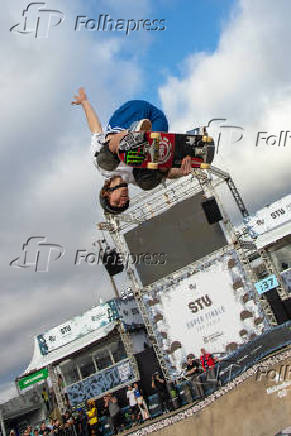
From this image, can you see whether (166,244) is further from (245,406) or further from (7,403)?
(7,403)

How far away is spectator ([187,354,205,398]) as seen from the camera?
34.1 feet

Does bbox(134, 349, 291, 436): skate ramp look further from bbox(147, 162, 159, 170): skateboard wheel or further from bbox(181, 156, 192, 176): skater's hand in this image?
bbox(147, 162, 159, 170): skateboard wheel

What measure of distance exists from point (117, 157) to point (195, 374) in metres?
11.8

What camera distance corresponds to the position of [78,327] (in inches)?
818

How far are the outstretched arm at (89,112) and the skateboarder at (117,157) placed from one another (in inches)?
0.5

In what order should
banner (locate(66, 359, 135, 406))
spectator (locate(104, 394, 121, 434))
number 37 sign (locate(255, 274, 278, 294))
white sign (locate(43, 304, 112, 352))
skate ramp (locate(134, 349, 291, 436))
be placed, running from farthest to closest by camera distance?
1. white sign (locate(43, 304, 112, 352))
2. banner (locate(66, 359, 135, 406))
3. number 37 sign (locate(255, 274, 278, 294))
4. spectator (locate(104, 394, 121, 434))
5. skate ramp (locate(134, 349, 291, 436))

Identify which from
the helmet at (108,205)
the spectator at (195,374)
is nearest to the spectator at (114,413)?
the spectator at (195,374)

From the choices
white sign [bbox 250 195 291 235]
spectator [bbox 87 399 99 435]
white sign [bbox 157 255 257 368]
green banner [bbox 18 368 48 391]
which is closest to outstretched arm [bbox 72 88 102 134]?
spectator [bbox 87 399 99 435]

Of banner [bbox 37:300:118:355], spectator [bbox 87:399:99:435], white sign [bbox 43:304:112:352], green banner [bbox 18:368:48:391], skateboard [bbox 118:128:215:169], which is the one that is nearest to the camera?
skateboard [bbox 118:128:215:169]

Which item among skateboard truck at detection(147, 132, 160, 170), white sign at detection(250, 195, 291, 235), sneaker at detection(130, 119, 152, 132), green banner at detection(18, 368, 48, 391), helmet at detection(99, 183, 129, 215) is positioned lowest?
green banner at detection(18, 368, 48, 391)

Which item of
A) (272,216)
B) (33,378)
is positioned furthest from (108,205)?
(33,378)

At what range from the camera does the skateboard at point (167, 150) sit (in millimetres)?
3953

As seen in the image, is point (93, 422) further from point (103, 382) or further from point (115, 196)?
point (115, 196)

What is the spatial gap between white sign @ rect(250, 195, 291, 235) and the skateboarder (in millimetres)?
15129
